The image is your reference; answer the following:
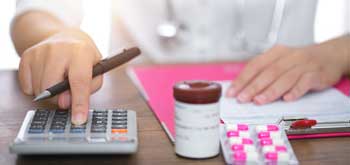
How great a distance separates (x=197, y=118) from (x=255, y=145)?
8cm

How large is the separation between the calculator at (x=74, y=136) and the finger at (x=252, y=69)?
0.22 meters

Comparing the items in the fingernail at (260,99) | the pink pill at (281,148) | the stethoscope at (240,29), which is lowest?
the stethoscope at (240,29)

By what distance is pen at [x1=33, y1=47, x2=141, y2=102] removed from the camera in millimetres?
708

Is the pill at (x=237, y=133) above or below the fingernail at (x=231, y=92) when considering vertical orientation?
above

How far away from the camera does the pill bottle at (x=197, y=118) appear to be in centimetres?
58

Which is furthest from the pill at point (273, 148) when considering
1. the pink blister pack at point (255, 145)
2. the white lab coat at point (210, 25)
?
the white lab coat at point (210, 25)

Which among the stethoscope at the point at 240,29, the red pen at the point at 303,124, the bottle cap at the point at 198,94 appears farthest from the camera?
the stethoscope at the point at 240,29

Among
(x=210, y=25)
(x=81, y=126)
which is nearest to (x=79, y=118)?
(x=81, y=126)

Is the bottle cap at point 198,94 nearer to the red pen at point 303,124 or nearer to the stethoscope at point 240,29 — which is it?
the red pen at point 303,124

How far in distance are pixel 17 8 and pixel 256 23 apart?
0.57 metres

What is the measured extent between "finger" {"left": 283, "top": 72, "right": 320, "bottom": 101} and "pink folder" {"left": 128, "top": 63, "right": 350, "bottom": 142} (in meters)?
0.05

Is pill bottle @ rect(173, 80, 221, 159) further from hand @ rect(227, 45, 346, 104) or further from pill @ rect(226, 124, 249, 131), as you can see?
hand @ rect(227, 45, 346, 104)

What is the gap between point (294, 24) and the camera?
134cm

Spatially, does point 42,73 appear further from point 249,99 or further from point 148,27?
point 148,27
